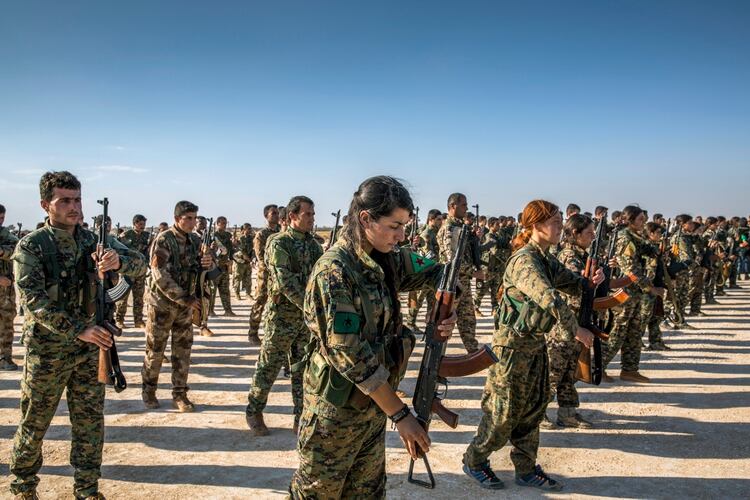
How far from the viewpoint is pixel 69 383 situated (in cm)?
376

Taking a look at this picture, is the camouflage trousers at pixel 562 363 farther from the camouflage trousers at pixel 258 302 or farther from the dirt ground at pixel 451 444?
the camouflage trousers at pixel 258 302

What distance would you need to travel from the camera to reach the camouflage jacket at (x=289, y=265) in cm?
485

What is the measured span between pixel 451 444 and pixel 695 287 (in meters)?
10.6

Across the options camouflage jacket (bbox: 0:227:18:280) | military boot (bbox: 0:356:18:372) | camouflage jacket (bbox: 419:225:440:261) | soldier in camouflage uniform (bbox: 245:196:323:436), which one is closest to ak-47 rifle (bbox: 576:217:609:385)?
soldier in camouflage uniform (bbox: 245:196:323:436)

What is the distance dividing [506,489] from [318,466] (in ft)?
7.98

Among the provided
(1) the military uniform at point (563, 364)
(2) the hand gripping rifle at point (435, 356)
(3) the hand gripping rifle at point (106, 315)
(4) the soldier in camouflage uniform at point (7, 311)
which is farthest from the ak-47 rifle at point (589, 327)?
(4) the soldier in camouflage uniform at point (7, 311)

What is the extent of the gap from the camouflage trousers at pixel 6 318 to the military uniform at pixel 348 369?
730 centimetres

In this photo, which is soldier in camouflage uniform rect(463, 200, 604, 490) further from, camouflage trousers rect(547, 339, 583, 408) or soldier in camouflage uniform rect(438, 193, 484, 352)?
soldier in camouflage uniform rect(438, 193, 484, 352)

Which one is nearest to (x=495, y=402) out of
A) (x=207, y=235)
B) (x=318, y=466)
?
(x=318, y=466)

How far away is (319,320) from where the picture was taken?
2340 mm

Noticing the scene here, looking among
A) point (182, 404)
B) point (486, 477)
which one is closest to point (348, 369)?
point (486, 477)

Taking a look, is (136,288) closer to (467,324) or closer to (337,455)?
(467,324)

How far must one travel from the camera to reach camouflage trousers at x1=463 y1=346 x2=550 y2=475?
4.07 m

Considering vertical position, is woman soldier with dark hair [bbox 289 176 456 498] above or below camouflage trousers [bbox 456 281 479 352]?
above
